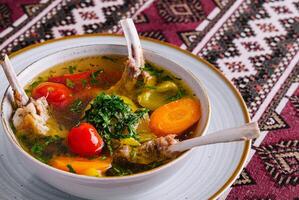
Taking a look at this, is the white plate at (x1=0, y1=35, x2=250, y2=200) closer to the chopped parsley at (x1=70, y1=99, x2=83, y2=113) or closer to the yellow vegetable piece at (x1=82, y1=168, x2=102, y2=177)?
the yellow vegetable piece at (x1=82, y1=168, x2=102, y2=177)

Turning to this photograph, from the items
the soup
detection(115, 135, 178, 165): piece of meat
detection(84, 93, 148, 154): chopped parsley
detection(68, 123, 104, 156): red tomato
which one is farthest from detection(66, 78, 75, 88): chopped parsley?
detection(115, 135, 178, 165): piece of meat

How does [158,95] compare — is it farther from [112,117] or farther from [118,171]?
[118,171]

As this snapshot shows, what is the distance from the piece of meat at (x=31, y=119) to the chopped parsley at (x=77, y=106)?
11cm

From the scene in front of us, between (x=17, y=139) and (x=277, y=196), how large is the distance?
0.73 meters

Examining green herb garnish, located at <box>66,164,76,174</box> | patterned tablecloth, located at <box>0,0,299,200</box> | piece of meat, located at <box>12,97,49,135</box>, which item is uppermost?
piece of meat, located at <box>12,97,49,135</box>

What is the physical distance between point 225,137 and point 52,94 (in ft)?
1.70

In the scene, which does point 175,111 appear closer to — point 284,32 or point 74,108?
point 74,108

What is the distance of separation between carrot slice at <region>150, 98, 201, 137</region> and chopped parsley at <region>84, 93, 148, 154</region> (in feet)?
0.15

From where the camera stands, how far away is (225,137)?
1210mm

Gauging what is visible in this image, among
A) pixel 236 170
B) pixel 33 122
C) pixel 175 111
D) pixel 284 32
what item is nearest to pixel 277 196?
pixel 236 170

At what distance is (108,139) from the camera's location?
138 centimetres

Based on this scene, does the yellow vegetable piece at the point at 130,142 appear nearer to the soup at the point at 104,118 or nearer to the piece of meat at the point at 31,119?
the soup at the point at 104,118

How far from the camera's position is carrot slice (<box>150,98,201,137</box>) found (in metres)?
1.41

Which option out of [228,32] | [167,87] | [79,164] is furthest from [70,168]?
[228,32]
